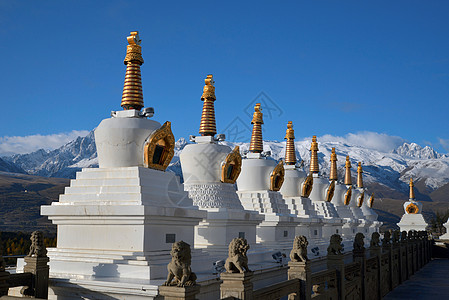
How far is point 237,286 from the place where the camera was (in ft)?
27.2

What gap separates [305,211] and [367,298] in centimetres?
1187

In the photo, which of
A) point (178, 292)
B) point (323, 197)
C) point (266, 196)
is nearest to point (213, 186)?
point (266, 196)

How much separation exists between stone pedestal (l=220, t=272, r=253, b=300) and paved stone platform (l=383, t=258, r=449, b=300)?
13275 mm

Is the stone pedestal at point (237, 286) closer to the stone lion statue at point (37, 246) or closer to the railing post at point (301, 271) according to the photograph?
the railing post at point (301, 271)

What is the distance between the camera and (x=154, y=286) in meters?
11.1

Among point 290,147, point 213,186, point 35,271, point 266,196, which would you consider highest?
point 290,147

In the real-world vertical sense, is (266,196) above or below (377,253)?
above

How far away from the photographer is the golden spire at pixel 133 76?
15.5 m

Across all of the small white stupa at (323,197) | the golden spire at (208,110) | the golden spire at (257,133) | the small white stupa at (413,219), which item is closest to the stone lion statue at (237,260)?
the golden spire at (208,110)

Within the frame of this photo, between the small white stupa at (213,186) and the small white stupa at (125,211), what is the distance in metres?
3.01

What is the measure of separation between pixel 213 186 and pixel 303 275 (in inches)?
353

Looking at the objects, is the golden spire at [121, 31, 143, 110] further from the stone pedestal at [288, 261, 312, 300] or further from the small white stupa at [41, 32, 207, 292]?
the stone pedestal at [288, 261, 312, 300]

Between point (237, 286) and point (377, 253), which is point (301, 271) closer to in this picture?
point (237, 286)

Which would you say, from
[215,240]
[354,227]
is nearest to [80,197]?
[215,240]
